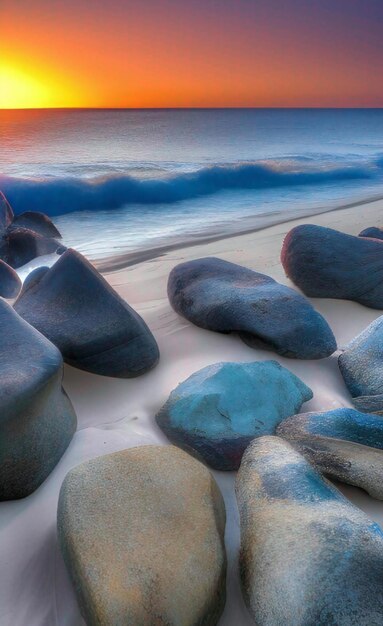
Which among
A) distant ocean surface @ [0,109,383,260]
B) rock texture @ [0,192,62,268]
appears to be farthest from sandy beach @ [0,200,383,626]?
distant ocean surface @ [0,109,383,260]

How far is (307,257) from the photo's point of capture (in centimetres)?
358

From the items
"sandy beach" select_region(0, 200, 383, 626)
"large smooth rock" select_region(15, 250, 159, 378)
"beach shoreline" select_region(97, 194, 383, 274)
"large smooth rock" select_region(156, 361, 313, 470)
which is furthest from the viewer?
"beach shoreline" select_region(97, 194, 383, 274)

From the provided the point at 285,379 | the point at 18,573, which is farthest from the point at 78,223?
the point at 18,573

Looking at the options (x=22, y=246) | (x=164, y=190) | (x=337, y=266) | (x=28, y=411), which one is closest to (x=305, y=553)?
(x=28, y=411)

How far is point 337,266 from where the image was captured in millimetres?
3535

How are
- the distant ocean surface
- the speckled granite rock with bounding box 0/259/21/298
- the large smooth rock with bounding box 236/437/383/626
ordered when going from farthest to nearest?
the distant ocean surface → the speckled granite rock with bounding box 0/259/21/298 → the large smooth rock with bounding box 236/437/383/626

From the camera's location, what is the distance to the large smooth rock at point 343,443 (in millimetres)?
1799

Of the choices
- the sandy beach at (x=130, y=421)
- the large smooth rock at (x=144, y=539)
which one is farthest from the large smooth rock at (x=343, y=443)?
the large smooth rock at (x=144, y=539)

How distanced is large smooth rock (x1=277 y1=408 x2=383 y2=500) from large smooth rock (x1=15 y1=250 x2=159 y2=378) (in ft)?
2.66

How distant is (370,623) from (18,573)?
0.94 m

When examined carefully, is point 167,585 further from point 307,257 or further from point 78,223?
point 78,223

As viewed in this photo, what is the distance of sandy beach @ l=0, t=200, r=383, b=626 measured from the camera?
145 cm

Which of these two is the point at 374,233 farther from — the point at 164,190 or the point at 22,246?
the point at 164,190

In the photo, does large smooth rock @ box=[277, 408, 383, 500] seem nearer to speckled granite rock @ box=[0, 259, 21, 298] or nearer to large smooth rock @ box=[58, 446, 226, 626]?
large smooth rock @ box=[58, 446, 226, 626]
